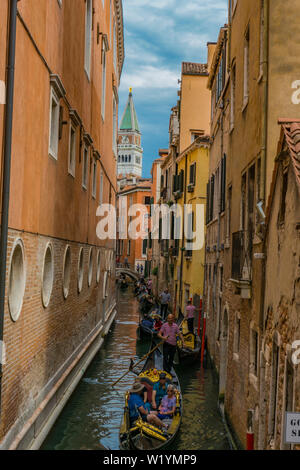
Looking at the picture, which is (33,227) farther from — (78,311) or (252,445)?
(78,311)

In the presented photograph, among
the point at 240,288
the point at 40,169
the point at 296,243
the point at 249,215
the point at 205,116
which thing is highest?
the point at 205,116

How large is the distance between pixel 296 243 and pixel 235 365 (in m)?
5.46

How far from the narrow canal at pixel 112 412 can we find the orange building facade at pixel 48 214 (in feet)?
1.33

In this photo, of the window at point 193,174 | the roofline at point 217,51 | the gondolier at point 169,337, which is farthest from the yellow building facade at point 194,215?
the gondolier at point 169,337

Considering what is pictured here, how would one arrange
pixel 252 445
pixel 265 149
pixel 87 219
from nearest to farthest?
pixel 252 445
pixel 265 149
pixel 87 219

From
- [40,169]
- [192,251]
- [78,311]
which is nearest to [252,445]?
[40,169]

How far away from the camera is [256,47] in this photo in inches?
367

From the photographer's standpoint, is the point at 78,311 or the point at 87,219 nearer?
the point at 78,311

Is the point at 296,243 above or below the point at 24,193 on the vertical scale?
below

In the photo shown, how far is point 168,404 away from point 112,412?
2078 mm

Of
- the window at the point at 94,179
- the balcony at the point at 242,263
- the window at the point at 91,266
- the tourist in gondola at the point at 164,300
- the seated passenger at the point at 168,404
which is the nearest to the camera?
the balcony at the point at 242,263

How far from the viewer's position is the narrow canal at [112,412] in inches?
420

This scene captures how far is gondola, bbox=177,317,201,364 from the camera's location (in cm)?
1747

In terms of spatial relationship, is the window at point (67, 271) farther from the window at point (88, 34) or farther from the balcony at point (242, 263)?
the window at point (88, 34)
